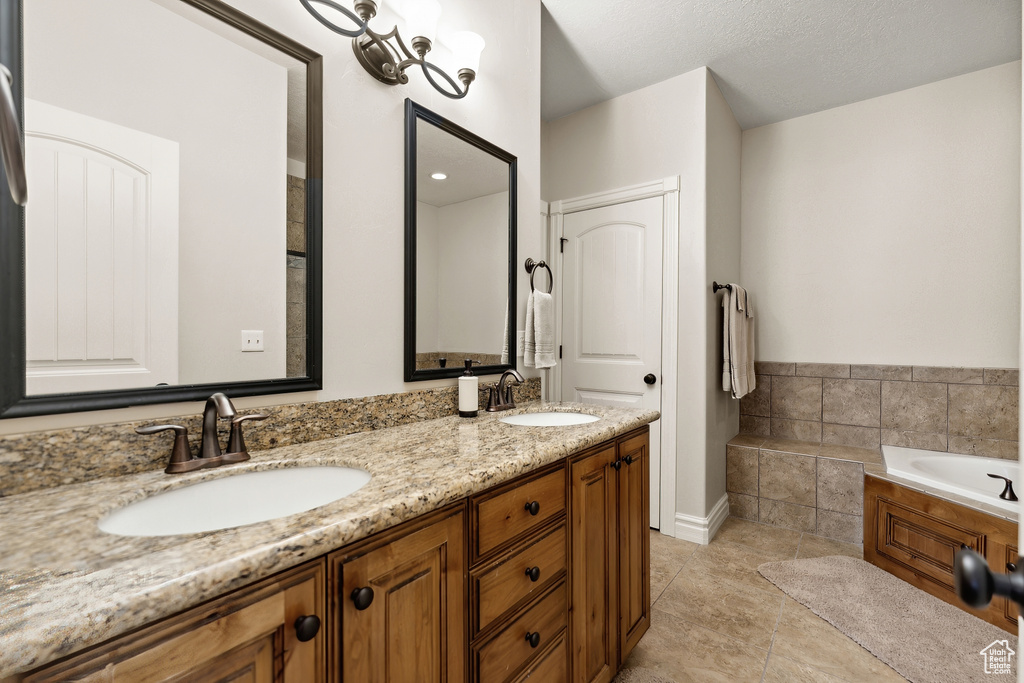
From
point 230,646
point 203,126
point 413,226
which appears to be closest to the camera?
point 230,646

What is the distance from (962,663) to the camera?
162cm

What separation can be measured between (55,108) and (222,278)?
39 cm

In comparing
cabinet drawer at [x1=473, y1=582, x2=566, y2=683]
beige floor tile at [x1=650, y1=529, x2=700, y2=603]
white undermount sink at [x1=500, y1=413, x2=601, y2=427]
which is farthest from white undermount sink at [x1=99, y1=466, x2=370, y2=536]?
beige floor tile at [x1=650, y1=529, x2=700, y2=603]

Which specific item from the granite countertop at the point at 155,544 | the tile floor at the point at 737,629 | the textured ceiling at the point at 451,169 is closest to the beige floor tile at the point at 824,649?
the tile floor at the point at 737,629

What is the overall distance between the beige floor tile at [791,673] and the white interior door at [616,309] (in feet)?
3.80

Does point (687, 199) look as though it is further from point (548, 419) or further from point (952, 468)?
point (952, 468)

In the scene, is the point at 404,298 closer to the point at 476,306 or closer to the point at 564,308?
the point at 476,306

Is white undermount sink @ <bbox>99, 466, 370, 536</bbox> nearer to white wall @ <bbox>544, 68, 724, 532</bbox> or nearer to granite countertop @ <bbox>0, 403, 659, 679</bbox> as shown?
granite countertop @ <bbox>0, 403, 659, 679</bbox>

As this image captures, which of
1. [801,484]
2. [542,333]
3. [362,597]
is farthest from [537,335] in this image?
[801,484]

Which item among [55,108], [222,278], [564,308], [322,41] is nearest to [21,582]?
[222,278]

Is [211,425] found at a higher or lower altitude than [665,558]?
A: higher

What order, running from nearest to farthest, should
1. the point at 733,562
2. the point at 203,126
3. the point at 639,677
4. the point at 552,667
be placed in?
the point at 203,126 → the point at 552,667 → the point at 639,677 → the point at 733,562

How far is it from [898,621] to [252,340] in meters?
2.58

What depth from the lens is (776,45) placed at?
7.98ft
